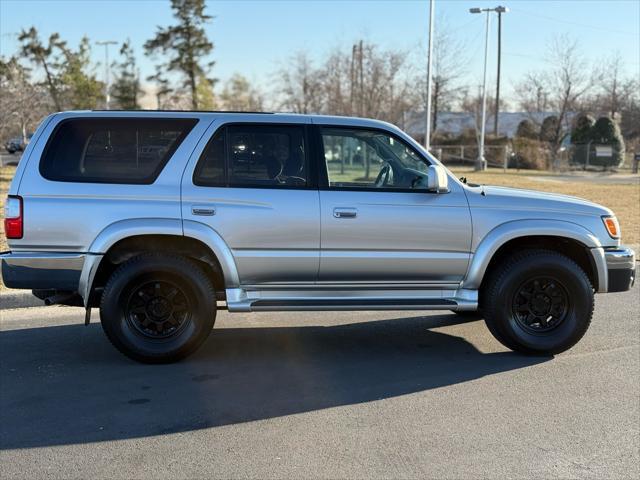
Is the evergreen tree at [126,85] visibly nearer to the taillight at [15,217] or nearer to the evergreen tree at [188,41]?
the evergreen tree at [188,41]

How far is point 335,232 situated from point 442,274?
3.26ft

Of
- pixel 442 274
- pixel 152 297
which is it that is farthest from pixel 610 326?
pixel 152 297

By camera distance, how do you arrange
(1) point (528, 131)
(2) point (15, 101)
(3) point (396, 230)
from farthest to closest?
1. (1) point (528, 131)
2. (2) point (15, 101)
3. (3) point (396, 230)

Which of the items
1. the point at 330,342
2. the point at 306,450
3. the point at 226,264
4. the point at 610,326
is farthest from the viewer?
the point at 610,326

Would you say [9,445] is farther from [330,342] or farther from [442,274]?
[442,274]

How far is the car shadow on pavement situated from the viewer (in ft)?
14.0

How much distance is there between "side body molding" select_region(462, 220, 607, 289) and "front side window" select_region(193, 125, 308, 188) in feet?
5.18

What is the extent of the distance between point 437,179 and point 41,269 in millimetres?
3189

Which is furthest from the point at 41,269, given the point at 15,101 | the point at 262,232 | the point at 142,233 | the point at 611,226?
the point at 15,101

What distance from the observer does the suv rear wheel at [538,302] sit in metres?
5.52

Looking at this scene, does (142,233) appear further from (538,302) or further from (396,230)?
(538,302)

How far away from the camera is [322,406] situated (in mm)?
4512

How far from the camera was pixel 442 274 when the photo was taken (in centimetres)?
551

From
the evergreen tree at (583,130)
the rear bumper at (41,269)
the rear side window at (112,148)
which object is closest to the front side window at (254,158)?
Result: the rear side window at (112,148)
